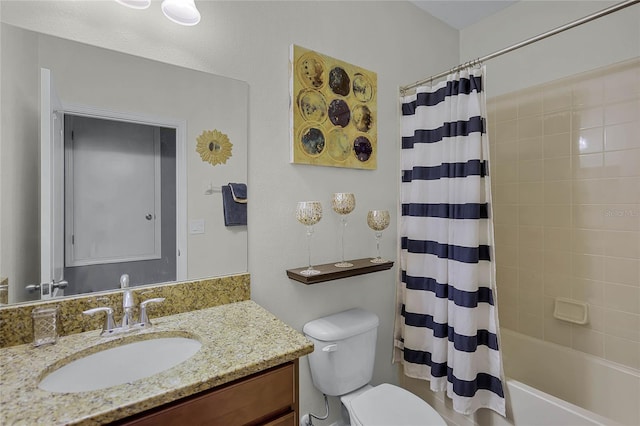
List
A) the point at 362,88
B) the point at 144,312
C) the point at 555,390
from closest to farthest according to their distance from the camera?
the point at 144,312, the point at 362,88, the point at 555,390

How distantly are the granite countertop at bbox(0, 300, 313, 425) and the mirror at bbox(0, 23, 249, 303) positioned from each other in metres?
0.20

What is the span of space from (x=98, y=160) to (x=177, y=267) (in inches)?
19.0

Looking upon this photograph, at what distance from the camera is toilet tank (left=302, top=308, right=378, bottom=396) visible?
1440 mm

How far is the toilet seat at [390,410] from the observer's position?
1.28 meters

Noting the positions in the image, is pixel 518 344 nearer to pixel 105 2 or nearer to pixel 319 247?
pixel 319 247

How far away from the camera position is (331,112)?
1641 millimetres

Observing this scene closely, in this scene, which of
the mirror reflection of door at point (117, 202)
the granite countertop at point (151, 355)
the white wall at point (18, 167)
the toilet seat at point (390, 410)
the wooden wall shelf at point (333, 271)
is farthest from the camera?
the wooden wall shelf at point (333, 271)

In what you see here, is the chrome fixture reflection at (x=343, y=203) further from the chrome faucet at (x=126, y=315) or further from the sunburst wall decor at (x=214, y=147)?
the chrome faucet at (x=126, y=315)

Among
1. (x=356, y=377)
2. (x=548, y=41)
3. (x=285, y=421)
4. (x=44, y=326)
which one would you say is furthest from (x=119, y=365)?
(x=548, y=41)

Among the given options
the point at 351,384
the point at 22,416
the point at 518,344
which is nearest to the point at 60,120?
the point at 22,416

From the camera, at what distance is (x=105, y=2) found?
109 centimetres

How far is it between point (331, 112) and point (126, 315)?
4.22 feet

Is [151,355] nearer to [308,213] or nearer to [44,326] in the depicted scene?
[44,326]

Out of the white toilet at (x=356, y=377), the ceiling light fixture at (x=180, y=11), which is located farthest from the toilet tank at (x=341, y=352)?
the ceiling light fixture at (x=180, y=11)
